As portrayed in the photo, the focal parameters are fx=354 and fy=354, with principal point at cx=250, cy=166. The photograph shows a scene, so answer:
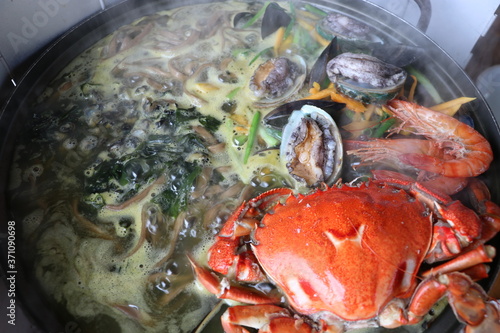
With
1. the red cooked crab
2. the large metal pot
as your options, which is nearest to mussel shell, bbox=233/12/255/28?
the large metal pot

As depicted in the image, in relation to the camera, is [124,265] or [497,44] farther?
[497,44]

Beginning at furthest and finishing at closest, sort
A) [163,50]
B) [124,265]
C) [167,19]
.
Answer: [167,19], [163,50], [124,265]

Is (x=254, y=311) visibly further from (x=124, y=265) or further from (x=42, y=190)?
(x=42, y=190)

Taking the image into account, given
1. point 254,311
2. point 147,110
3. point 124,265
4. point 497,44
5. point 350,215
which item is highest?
point 497,44

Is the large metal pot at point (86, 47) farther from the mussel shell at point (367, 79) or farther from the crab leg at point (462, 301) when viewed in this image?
the mussel shell at point (367, 79)

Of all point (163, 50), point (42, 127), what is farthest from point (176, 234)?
point (163, 50)

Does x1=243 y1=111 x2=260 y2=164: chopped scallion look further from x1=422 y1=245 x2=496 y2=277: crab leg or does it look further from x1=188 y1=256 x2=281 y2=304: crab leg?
x1=422 y1=245 x2=496 y2=277: crab leg

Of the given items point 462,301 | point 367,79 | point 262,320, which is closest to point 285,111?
point 367,79

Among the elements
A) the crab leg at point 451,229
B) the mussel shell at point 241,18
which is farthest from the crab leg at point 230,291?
the mussel shell at point 241,18
